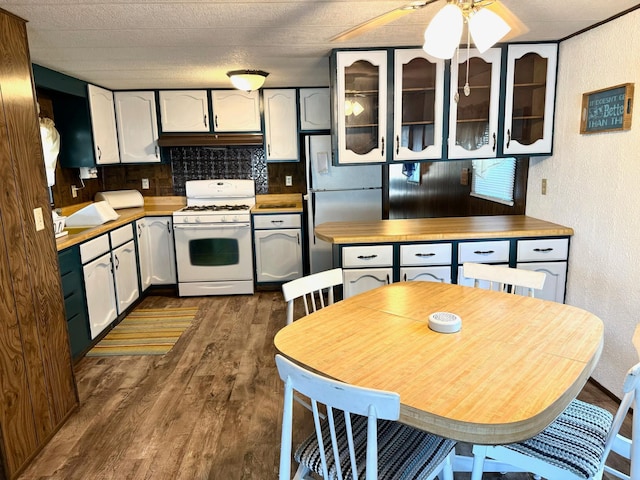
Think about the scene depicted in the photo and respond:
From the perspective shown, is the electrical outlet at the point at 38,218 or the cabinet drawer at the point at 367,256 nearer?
the electrical outlet at the point at 38,218

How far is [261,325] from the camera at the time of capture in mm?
3596

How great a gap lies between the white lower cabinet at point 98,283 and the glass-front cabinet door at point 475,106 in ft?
8.80

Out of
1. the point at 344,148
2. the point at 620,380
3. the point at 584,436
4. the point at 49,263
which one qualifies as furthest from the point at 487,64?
the point at 49,263

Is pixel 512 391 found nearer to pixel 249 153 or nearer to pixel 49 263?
pixel 49 263

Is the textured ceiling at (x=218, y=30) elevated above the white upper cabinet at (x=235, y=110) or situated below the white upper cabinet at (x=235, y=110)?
above

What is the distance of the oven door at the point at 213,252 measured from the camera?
418cm

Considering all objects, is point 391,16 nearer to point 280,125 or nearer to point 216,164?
point 280,125

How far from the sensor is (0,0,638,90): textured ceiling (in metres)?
2.03

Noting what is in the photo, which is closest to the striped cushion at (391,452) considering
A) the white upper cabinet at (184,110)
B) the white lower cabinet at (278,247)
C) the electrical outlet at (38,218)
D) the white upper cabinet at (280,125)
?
the electrical outlet at (38,218)

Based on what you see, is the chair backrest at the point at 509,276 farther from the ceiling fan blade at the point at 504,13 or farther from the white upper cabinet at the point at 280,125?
the white upper cabinet at the point at 280,125

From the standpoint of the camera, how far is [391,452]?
1.33 m

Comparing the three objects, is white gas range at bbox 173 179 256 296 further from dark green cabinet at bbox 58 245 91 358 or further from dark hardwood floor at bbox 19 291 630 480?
dark green cabinet at bbox 58 245 91 358

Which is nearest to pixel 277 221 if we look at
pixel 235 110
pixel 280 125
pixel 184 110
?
pixel 280 125

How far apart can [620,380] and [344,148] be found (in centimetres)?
217
